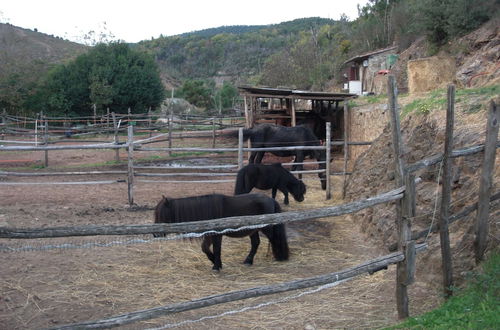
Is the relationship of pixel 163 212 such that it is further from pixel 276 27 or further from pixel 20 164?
pixel 276 27

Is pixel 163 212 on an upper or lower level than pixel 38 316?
upper

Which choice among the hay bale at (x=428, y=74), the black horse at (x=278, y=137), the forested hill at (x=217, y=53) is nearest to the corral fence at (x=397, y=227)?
the black horse at (x=278, y=137)

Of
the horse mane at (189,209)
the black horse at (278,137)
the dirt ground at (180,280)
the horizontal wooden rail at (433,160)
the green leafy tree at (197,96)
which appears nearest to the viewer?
the horizontal wooden rail at (433,160)

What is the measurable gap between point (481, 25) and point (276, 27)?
91.1 metres

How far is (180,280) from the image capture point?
5.34 m

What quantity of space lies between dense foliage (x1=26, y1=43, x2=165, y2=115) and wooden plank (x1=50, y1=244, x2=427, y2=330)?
2935cm

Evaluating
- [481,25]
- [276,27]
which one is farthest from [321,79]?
[276,27]

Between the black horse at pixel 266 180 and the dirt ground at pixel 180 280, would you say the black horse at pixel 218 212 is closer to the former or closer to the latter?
the dirt ground at pixel 180 280

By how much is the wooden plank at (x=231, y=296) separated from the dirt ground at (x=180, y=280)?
0.31 m

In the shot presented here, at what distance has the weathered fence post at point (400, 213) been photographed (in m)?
3.90

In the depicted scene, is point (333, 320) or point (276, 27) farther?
point (276, 27)

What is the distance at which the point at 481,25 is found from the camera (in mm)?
17391

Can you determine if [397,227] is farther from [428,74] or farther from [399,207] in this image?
[428,74]

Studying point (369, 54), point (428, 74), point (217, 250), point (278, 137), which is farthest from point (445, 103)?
point (369, 54)
